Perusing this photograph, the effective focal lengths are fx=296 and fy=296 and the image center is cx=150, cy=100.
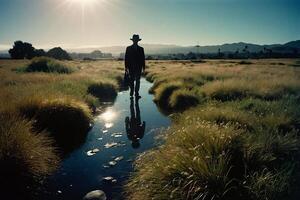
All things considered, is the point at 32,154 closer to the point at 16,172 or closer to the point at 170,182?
the point at 16,172

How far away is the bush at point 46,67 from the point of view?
28547mm

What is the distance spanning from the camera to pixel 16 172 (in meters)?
5.43

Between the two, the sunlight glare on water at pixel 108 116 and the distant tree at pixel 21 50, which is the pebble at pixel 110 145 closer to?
the sunlight glare on water at pixel 108 116

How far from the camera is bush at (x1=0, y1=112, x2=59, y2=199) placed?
530 centimetres

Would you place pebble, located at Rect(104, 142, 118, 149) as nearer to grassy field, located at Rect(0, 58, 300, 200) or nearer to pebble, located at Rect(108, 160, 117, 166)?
grassy field, located at Rect(0, 58, 300, 200)

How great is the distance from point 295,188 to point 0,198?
15.6 feet

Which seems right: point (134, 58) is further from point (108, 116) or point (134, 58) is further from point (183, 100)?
point (108, 116)

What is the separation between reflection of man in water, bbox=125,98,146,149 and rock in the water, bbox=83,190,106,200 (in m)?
2.95

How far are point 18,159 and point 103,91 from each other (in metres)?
13.8

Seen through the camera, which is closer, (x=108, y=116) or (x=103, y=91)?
(x=108, y=116)

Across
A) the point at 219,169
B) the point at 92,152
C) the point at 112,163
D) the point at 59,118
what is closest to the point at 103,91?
the point at 59,118

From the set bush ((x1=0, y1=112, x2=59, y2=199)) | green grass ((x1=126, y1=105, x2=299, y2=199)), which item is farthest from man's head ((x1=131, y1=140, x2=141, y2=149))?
bush ((x1=0, y1=112, x2=59, y2=199))

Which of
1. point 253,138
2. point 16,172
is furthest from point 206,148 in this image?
point 16,172

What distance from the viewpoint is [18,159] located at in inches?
219
